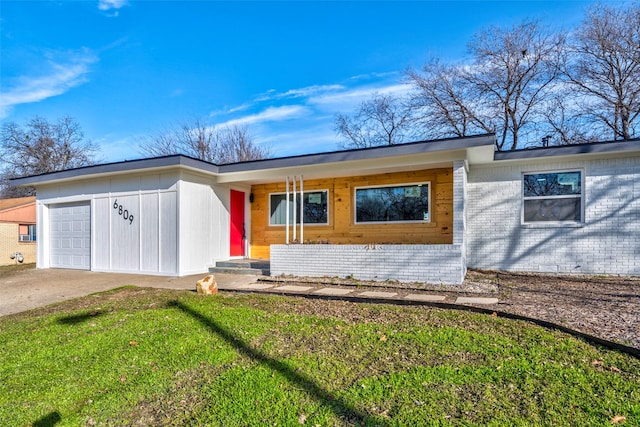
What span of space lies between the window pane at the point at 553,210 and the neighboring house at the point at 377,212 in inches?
0.9

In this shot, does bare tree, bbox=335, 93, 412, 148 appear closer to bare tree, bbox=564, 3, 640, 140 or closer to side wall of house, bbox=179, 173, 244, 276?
bare tree, bbox=564, 3, 640, 140

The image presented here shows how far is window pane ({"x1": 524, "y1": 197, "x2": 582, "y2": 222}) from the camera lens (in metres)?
8.49

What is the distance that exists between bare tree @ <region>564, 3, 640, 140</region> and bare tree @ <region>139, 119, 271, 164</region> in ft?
68.3

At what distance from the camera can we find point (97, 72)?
1506 cm

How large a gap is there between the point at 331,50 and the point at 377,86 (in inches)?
264

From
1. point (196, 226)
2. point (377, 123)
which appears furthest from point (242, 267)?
point (377, 123)

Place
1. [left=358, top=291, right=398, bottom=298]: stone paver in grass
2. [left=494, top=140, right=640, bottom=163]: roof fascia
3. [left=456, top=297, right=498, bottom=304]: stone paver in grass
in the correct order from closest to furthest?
[left=456, top=297, right=498, bottom=304]: stone paver in grass < [left=358, top=291, right=398, bottom=298]: stone paver in grass < [left=494, top=140, right=640, bottom=163]: roof fascia

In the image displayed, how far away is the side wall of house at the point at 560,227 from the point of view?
26.6 feet

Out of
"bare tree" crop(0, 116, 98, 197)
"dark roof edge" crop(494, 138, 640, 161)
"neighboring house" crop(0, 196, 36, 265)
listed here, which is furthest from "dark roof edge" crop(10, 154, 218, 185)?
"bare tree" crop(0, 116, 98, 197)

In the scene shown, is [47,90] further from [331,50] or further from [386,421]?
[386,421]

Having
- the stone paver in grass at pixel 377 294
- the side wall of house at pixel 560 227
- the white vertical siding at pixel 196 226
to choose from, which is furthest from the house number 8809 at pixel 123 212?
the side wall of house at pixel 560 227

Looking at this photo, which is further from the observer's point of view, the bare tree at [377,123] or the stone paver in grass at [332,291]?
the bare tree at [377,123]

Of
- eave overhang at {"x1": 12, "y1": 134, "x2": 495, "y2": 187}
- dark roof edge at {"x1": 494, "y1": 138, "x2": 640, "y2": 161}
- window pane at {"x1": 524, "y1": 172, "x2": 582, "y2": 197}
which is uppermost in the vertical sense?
dark roof edge at {"x1": 494, "y1": 138, "x2": 640, "y2": 161}

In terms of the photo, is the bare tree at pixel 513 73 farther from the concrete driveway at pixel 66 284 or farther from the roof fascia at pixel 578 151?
the concrete driveway at pixel 66 284
